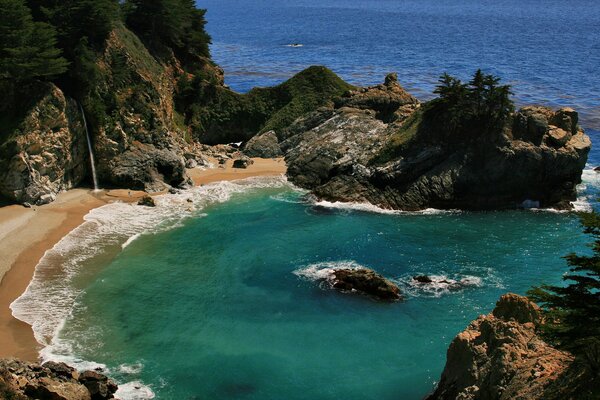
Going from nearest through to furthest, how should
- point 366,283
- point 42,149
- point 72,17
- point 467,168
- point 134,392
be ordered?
point 134,392
point 366,283
point 42,149
point 72,17
point 467,168

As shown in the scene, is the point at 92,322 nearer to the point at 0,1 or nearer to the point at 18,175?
the point at 18,175

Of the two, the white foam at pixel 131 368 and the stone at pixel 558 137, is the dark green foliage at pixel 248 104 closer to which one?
the stone at pixel 558 137

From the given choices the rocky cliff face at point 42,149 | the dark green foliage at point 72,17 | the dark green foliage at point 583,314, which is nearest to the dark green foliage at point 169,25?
the dark green foliage at point 72,17

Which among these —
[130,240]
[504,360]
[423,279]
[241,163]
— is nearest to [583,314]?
[504,360]

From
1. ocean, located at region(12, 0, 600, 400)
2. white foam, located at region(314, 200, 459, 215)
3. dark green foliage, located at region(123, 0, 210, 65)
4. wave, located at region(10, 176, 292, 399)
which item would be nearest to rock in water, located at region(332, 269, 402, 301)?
ocean, located at region(12, 0, 600, 400)

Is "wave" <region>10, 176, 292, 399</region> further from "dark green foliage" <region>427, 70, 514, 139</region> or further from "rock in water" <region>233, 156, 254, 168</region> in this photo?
"dark green foliage" <region>427, 70, 514, 139</region>

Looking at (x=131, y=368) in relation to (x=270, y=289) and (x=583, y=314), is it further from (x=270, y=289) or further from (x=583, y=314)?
(x=583, y=314)

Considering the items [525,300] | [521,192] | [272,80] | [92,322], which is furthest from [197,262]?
[272,80]
